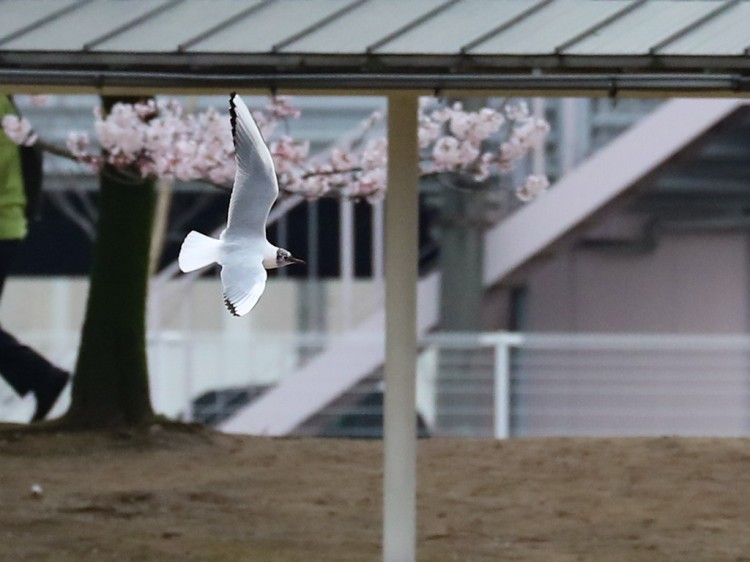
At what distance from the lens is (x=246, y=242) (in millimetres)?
4398

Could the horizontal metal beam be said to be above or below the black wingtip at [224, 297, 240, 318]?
above

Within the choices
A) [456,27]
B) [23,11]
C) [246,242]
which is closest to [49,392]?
[23,11]

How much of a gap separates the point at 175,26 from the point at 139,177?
13.5 ft

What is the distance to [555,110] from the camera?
48.6 feet

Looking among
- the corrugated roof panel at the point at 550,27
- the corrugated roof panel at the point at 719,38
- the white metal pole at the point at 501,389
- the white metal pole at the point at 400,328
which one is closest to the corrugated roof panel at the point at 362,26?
the corrugated roof panel at the point at 550,27

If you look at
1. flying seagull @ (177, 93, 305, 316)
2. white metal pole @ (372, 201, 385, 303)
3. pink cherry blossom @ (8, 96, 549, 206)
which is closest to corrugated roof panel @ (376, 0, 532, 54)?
flying seagull @ (177, 93, 305, 316)

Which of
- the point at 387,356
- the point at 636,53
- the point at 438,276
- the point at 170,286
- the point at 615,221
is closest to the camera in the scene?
the point at 636,53

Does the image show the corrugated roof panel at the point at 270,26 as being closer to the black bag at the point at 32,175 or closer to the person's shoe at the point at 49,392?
the black bag at the point at 32,175

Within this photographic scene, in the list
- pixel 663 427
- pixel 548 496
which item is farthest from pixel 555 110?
pixel 548 496

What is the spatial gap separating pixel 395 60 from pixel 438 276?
911cm

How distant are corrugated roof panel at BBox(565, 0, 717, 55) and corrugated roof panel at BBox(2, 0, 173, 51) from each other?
5.02 ft

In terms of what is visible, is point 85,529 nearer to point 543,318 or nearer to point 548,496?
point 548,496

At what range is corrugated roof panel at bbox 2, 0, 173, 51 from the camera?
576cm

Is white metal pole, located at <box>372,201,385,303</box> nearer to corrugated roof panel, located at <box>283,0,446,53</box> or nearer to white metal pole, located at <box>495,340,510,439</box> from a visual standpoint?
white metal pole, located at <box>495,340,510,439</box>
